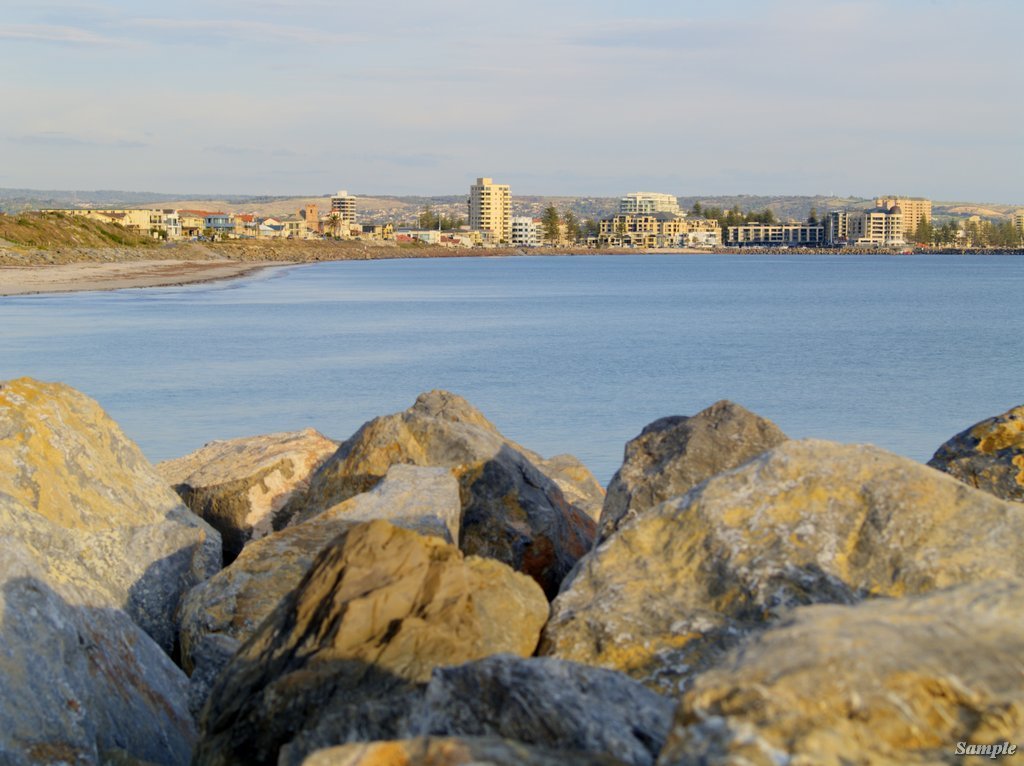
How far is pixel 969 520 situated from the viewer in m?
4.88

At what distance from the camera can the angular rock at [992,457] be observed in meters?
6.91

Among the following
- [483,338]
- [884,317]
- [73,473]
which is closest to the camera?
[73,473]

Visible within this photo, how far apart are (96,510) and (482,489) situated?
7.68ft

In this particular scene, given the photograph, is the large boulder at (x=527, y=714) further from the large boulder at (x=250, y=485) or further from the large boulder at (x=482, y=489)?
the large boulder at (x=250, y=485)

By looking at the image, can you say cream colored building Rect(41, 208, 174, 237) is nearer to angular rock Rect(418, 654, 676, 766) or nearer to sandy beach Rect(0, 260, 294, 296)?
sandy beach Rect(0, 260, 294, 296)

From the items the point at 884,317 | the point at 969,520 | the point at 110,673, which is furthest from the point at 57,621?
the point at 884,317

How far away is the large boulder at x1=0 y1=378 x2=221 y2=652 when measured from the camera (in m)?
6.25

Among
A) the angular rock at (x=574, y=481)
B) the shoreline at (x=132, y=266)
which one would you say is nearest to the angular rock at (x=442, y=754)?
the angular rock at (x=574, y=481)

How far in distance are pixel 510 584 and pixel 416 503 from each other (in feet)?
5.61

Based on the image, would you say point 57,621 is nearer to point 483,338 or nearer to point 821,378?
point 821,378

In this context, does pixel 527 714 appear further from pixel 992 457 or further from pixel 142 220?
pixel 142 220

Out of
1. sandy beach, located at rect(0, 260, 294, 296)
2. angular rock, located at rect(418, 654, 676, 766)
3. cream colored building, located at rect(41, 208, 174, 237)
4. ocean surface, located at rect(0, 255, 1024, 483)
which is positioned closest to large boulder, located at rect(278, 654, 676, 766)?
angular rock, located at rect(418, 654, 676, 766)

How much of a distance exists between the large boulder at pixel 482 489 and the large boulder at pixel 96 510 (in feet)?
3.21

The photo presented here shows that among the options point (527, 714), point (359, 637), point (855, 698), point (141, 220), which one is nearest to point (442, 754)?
point (527, 714)
